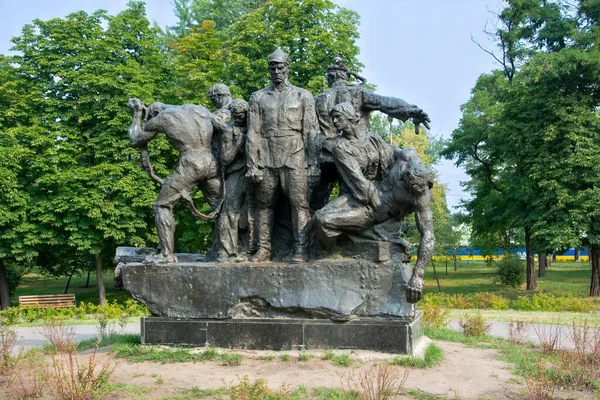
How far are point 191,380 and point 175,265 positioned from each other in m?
1.82

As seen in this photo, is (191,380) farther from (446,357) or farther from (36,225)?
(36,225)

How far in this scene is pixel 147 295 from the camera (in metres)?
7.15

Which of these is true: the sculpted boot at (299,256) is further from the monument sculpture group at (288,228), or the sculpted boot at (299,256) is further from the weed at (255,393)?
the weed at (255,393)

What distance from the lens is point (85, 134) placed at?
58.5 feet

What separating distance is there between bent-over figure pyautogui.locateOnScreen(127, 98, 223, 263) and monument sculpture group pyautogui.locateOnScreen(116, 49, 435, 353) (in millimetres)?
15

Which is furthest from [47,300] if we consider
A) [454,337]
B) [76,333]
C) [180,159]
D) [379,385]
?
[379,385]

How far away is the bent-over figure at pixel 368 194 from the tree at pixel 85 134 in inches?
448

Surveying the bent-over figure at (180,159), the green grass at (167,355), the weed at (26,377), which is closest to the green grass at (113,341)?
the green grass at (167,355)

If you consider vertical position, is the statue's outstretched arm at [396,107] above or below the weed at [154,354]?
above

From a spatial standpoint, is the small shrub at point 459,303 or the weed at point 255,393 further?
the small shrub at point 459,303

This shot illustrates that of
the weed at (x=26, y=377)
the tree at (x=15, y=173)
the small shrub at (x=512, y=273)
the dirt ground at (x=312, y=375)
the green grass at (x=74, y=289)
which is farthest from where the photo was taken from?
the small shrub at (x=512, y=273)

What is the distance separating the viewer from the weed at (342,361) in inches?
240

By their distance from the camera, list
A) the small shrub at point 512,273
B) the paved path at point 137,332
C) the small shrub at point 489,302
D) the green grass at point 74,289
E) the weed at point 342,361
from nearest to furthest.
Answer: the weed at point 342,361 < the paved path at point 137,332 < the small shrub at point 489,302 < the green grass at point 74,289 < the small shrub at point 512,273

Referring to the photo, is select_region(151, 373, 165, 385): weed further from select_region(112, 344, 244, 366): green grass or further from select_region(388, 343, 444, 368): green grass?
select_region(388, 343, 444, 368): green grass
